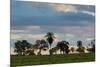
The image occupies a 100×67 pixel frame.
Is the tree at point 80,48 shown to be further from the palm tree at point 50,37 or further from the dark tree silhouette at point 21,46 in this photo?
the dark tree silhouette at point 21,46

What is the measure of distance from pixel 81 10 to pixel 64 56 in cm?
59

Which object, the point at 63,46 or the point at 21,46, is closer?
the point at 21,46

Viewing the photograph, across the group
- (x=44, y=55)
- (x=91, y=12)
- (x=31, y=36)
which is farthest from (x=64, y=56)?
(x=91, y=12)

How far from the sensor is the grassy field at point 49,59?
2549 millimetres

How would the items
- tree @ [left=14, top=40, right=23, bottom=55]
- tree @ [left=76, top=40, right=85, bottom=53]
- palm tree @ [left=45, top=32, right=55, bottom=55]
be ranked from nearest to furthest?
tree @ [left=14, top=40, right=23, bottom=55], palm tree @ [left=45, top=32, right=55, bottom=55], tree @ [left=76, top=40, right=85, bottom=53]

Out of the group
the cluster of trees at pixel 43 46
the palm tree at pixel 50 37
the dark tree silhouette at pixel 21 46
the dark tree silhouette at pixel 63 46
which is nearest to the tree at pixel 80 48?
the cluster of trees at pixel 43 46


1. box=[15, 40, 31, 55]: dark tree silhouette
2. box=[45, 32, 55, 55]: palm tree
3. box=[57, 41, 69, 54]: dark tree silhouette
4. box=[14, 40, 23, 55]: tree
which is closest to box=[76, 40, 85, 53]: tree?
box=[57, 41, 69, 54]: dark tree silhouette

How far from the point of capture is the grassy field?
255cm

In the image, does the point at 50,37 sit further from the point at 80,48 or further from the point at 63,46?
the point at 80,48

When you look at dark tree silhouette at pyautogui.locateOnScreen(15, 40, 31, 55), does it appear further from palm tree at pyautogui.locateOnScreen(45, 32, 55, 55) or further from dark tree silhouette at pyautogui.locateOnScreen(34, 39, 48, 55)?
palm tree at pyautogui.locateOnScreen(45, 32, 55, 55)

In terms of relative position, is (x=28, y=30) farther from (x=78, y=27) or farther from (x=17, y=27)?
(x=78, y=27)

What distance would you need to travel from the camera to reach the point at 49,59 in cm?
267

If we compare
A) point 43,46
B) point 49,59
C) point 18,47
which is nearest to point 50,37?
point 43,46
